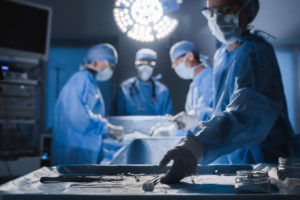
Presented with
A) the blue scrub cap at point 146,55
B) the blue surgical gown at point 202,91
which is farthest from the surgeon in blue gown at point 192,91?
the blue scrub cap at point 146,55

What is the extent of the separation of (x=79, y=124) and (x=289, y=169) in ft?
7.49

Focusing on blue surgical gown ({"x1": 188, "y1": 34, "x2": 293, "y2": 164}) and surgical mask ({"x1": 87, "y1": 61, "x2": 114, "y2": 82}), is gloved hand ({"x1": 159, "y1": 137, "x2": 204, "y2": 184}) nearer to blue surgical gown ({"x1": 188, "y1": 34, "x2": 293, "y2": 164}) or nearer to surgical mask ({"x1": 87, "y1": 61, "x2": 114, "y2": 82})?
blue surgical gown ({"x1": 188, "y1": 34, "x2": 293, "y2": 164})

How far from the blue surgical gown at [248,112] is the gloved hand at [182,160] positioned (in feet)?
0.17

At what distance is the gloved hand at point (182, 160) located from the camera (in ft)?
2.46

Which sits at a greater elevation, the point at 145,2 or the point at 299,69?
the point at 145,2

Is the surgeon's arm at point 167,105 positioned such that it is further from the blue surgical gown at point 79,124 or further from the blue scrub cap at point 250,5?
the blue scrub cap at point 250,5

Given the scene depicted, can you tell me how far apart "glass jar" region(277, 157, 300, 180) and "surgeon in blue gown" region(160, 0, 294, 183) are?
20 cm

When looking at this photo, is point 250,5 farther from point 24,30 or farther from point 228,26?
point 24,30

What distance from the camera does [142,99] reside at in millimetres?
3643

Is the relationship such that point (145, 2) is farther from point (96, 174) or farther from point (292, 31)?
point (96, 174)

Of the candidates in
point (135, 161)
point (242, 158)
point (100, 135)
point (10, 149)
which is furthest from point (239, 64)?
point (10, 149)

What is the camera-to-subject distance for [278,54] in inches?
112

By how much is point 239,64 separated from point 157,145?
930 mm

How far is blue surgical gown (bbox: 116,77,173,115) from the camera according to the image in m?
3.61
